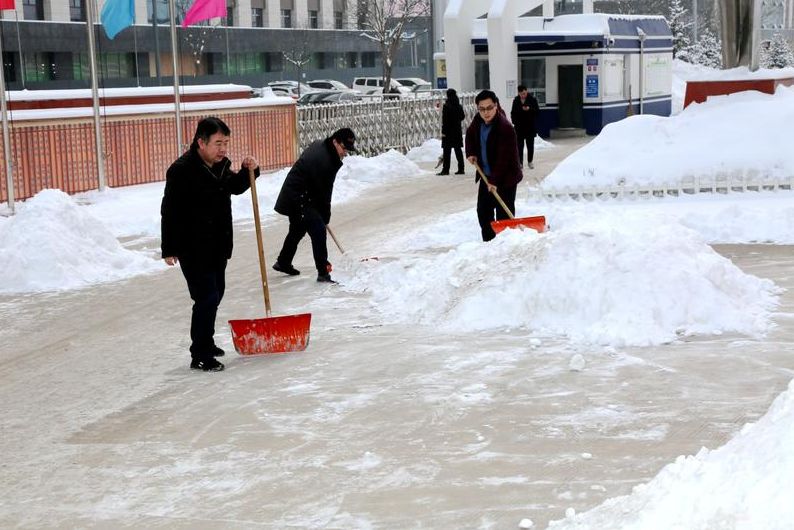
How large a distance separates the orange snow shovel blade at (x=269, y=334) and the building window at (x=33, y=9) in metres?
46.0

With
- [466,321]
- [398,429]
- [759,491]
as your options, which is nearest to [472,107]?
[466,321]

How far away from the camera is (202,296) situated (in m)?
8.00

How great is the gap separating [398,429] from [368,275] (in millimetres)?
4728

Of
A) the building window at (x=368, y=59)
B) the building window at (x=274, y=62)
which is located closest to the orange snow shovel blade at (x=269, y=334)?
the building window at (x=274, y=62)

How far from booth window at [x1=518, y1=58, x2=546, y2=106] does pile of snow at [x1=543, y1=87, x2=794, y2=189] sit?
17.1 metres

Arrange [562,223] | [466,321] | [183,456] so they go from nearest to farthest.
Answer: [183,456] → [466,321] → [562,223]

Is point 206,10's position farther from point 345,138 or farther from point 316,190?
point 345,138

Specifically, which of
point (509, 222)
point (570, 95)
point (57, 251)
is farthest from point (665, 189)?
point (570, 95)

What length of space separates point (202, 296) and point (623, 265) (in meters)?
3.10

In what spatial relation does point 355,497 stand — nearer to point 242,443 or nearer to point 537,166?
point 242,443

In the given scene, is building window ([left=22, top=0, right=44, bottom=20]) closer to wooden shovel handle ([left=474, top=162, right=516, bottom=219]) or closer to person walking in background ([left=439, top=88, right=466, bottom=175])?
person walking in background ([left=439, top=88, right=466, bottom=175])

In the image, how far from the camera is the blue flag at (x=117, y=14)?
19522mm

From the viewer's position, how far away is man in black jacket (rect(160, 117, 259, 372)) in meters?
7.91

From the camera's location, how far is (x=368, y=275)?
1115 cm
